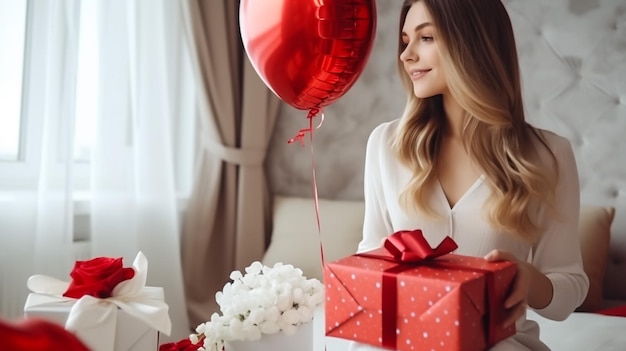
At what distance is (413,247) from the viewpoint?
1.11 metres

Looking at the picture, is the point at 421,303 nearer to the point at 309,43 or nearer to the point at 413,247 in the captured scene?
the point at 413,247

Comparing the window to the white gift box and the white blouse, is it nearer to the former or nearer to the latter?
the white gift box

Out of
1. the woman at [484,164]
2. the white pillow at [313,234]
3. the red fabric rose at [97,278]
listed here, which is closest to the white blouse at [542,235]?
the woman at [484,164]

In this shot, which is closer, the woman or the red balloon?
the red balloon

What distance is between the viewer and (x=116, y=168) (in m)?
2.22

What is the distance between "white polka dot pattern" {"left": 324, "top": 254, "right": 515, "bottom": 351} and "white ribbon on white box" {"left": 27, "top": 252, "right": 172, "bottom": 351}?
1.20ft

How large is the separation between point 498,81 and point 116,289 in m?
0.93

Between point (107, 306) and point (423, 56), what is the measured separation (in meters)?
0.86

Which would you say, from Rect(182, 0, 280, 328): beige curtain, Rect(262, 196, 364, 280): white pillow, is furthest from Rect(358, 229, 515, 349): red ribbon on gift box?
Rect(182, 0, 280, 328): beige curtain

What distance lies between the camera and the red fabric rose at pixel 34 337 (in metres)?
0.37

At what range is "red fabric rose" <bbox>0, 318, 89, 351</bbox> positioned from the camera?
37cm

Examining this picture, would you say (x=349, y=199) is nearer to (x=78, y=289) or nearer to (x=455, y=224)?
(x=455, y=224)

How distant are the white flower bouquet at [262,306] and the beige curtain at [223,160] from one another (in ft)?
3.87

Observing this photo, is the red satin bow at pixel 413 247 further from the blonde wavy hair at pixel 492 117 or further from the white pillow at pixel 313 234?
the white pillow at pixel 313 234
